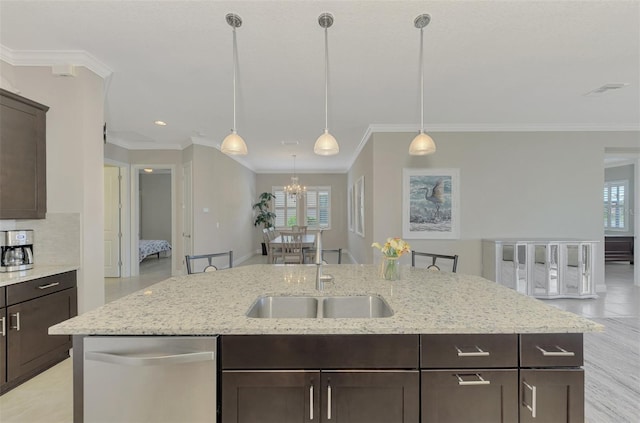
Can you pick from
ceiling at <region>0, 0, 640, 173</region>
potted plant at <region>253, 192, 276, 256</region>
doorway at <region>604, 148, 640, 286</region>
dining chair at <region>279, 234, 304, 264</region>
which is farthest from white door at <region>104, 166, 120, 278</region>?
doorway at <region>604, 148, 640, 286</region>

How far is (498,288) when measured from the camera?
1.82 meters

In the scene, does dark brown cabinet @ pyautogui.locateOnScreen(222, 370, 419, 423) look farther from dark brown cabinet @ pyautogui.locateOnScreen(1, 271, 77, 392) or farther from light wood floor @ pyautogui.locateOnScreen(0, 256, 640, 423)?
dark brown cabinet @ pyautogui.locateOnScreen(1, 271, 77, 392)

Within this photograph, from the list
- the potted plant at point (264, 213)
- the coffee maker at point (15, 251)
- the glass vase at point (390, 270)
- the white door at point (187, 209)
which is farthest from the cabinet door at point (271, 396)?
the potted plant at point (264, 213)

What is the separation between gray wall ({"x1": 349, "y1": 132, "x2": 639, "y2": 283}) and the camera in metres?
4.71

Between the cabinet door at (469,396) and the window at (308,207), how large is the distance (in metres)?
8.53

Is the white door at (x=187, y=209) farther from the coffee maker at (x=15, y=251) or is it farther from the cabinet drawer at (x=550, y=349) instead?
the cabinet drawer at (x=550, y=349)

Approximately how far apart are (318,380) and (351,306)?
57cm

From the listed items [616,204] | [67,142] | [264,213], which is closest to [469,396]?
[67,142]

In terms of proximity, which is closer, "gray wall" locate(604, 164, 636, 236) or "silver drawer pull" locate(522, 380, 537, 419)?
"silver drawer pull" locate(522, 380, 537, 419)

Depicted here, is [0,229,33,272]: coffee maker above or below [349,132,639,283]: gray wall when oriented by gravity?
below

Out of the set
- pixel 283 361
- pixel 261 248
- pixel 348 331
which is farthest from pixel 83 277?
pixel 261 248

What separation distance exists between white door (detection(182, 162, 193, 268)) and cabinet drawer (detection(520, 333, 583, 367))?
549cm

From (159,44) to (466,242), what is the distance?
472cm

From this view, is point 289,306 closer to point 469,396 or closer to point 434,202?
point 469,396
